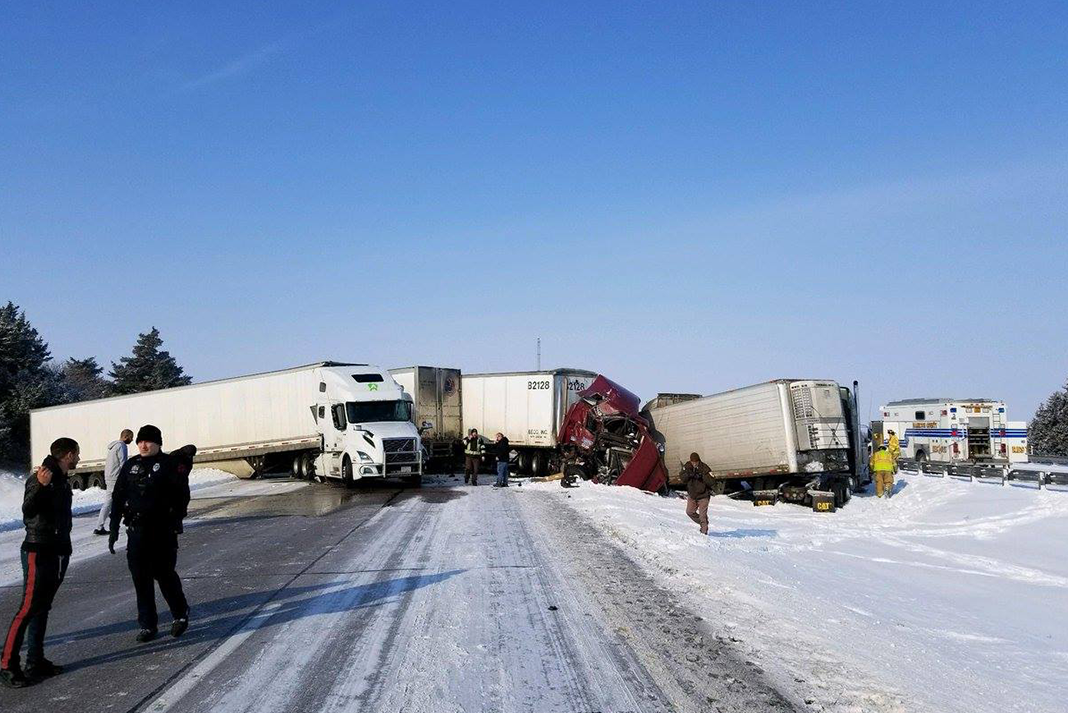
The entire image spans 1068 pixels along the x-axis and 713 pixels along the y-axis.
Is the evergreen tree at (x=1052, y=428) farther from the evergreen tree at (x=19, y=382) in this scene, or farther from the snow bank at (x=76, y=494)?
the evergreen tree at (x=19, y=382)

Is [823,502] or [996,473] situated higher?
[996,473]

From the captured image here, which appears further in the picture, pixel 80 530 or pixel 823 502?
pixel 823 502

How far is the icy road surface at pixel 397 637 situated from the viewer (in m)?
5.28

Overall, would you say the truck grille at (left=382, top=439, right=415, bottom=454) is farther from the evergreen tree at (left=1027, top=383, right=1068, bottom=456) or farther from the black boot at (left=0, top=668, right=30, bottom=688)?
the evergreen tree at (left=1027, top=383, right=1068, bottom=456)

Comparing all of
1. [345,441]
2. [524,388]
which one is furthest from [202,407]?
[524,388]

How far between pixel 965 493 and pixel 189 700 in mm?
23433

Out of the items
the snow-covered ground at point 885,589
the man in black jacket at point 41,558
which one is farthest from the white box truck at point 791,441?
the man in black jacket at point 41,558

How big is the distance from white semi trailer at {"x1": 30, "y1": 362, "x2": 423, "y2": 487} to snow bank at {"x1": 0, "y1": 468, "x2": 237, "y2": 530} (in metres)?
1.36

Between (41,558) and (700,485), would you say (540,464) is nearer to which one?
(700,485)

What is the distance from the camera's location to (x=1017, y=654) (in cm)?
714

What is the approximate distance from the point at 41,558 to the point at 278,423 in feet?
75.2

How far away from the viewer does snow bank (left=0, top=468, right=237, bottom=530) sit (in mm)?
17625

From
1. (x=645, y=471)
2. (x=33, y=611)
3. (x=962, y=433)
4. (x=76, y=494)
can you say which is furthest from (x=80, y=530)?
(x=962, y=433)

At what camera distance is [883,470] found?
24.2m
